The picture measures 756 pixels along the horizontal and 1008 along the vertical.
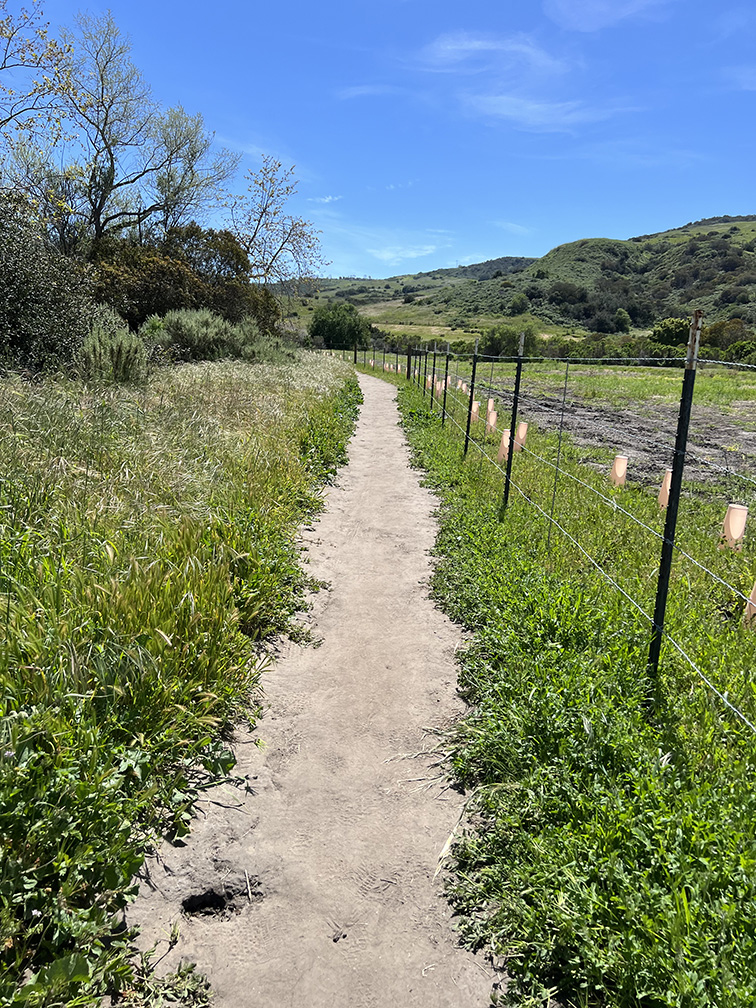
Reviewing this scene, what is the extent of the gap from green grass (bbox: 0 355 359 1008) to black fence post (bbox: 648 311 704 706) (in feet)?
7.65

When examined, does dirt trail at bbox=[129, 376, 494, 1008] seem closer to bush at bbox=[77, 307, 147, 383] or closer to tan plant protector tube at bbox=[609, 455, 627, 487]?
tan plant protector tube at bbox=[609, 455, 627, 487]

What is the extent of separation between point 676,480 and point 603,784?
1.56 m

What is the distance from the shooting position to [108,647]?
3.06 metres

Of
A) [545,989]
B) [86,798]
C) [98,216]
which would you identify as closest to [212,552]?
[86,798]

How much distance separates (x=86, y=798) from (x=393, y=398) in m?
21.0

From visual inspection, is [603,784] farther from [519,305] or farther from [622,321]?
[519,305]

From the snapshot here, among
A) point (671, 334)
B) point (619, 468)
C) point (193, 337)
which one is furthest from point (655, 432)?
point (671, 334)

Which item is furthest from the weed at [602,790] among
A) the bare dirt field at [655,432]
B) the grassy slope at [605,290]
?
the grassy slope at [605,290]

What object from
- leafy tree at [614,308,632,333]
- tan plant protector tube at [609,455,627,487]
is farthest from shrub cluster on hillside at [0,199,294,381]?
leafy tree at [614,308,632,333]

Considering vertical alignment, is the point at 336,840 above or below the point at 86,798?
below

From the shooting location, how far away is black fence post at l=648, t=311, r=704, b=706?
3088mm

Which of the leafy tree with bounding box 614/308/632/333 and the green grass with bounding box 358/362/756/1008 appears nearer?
the green grass with bounding box 358/362/756/1008

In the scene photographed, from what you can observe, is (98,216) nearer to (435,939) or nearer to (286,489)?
(286,489)

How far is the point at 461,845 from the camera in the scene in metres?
2.67
